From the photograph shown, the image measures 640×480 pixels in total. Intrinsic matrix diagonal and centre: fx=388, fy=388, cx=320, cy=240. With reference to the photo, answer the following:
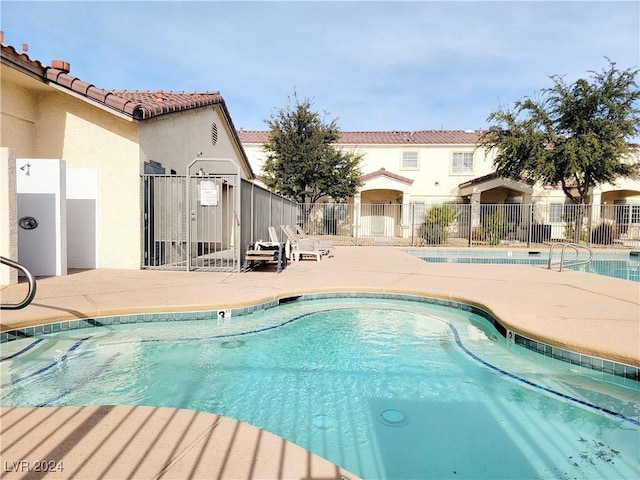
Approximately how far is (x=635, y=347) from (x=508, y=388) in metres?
1.46

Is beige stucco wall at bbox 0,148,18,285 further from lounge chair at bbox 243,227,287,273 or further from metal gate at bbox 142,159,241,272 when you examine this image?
lounge chair at bbox 243,227,287,273

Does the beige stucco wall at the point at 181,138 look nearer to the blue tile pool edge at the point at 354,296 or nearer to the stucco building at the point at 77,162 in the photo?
the stucco building at the point at 77,162

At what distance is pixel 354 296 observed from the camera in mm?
7578

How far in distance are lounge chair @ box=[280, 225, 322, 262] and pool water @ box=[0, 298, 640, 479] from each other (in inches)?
262

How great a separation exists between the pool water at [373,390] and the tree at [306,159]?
16901 millimetres

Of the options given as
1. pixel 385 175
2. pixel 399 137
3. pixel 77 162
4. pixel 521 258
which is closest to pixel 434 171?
pixel 399 137

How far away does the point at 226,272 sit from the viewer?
946 cm

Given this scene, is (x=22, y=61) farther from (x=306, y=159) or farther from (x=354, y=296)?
(x=306, y=159)

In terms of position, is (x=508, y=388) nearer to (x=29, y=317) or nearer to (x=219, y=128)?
(x=29, y=317)

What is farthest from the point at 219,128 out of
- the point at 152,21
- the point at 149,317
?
the point at 149,317

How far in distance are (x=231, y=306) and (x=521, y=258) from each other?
14.7 meters

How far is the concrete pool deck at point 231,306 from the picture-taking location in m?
2.12

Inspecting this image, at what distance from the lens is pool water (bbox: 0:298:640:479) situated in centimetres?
296

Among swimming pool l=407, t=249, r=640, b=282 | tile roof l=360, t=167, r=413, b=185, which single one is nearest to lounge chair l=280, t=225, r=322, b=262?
swimming pool l=407, t=249, r=640, b=282
